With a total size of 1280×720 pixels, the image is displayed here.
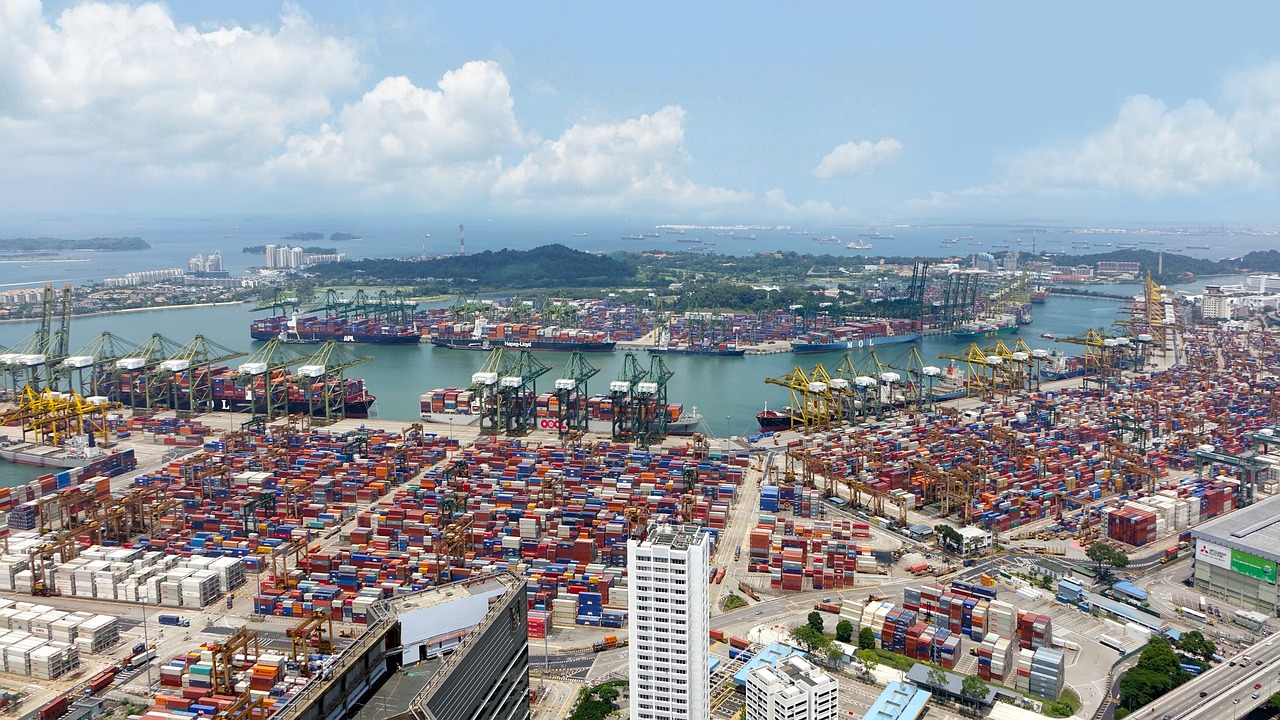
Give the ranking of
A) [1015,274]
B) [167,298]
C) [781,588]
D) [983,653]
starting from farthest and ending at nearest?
[1015,274] → [167,298] → [781,588] → [983,653]

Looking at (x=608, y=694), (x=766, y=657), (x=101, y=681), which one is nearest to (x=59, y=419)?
(x=101, y=681)

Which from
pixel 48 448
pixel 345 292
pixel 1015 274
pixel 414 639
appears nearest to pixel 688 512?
pixel 414 639

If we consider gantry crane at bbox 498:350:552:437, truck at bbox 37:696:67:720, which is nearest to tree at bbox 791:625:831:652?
truck at bbox 37:696:67:720

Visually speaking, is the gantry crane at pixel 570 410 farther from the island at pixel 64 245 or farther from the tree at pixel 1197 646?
the island at pixel 64 245

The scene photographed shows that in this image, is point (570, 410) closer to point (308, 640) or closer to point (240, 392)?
point (240, 392)

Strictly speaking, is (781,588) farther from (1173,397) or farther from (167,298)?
(167,298)

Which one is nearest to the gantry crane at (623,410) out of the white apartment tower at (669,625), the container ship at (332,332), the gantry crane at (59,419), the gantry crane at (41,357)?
the gantry crane at (59,419)

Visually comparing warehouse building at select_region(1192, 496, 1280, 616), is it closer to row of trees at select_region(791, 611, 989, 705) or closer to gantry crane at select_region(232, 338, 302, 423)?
row of trees at select_region(791, 611, 989, 705)
